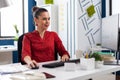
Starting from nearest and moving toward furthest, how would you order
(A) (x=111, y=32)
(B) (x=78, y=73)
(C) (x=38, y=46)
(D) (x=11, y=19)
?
1. (B) (x=78, y=73)
2. (A) (x=111, y=32)
3. (C) (x=38, y=46)
4. (D) (x=11, y=19)

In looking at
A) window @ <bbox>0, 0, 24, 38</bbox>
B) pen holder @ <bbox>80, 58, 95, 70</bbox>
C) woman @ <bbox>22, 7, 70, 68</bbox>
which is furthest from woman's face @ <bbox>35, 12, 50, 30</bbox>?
window @ <bbox>0, 0, 24, 38</bbox>

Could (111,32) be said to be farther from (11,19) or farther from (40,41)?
(11,19)

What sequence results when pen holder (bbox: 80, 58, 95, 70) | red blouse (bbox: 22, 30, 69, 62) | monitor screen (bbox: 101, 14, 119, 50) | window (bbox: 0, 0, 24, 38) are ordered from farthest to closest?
window (bbox: 0, 0, 24, 38) < red blouse (bbox: 22, 30, 69, 62) < monitor screen (bbox: 101, 14, 119, 50) < pen holder (bbox: 80, 58, 95, 70)

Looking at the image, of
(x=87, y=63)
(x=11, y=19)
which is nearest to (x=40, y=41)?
(x=87, y=63)

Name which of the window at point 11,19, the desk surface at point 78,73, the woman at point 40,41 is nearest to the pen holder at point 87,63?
the desk surface at point 78,73

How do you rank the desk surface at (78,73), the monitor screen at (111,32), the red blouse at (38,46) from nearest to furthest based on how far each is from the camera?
1. the desk surface at (78,73)
2. the monitor screen at (111,32)
3. the red blouse at (38,46)

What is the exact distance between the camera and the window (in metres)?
4.54

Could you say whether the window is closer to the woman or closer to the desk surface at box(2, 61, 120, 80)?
the woman

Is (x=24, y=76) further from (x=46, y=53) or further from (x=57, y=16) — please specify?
(x=57, y=16)

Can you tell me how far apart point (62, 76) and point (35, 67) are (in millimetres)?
332

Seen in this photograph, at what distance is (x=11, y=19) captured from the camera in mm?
4633

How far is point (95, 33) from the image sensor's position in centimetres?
410

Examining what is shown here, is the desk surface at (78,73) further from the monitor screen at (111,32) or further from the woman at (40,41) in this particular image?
the woman at (40,41)

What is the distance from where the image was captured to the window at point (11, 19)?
14.9 feet
